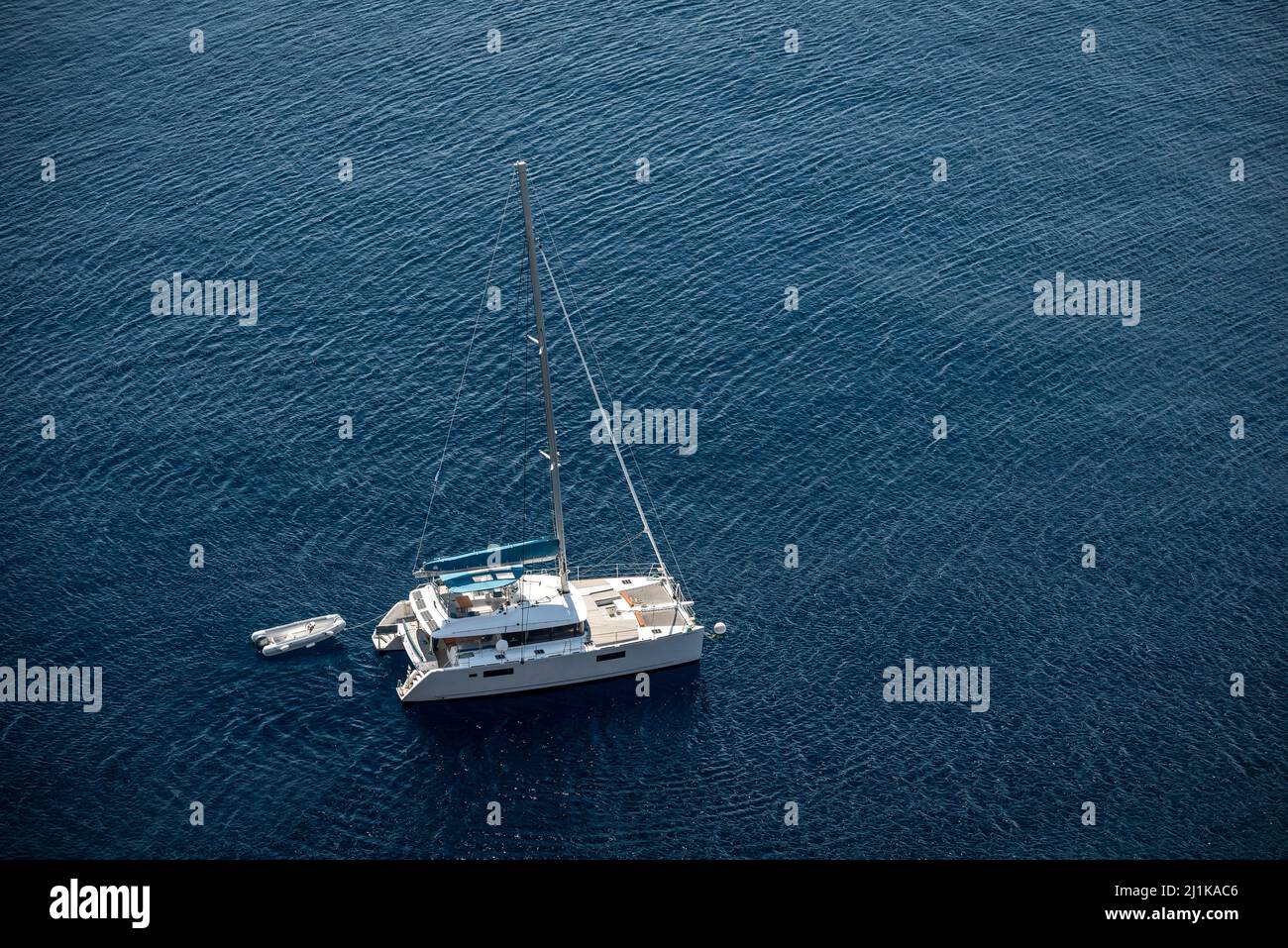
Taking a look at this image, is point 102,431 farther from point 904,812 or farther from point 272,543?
point 904,812

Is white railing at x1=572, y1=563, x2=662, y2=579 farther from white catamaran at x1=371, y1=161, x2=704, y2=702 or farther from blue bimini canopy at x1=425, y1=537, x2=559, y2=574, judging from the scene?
blue bimini canopy at x1=425, y1=537, x2=559, y2=574

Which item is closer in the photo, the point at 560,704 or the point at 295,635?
the point at 560,704

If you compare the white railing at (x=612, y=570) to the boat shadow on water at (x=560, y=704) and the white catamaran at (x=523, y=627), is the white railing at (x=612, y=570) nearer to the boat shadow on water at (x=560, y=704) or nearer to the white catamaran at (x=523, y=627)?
the white catamaran at (x=523, y=627)

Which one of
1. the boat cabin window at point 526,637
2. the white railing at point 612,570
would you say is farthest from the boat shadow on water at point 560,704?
the white railing at point 612,570

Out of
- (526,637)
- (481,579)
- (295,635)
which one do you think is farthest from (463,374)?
(526,637)

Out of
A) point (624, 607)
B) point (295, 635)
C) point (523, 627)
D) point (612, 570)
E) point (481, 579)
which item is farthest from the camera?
point (612, 570)

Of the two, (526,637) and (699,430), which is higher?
(699,430)

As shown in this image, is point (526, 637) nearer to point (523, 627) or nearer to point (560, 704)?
point (523, 627)

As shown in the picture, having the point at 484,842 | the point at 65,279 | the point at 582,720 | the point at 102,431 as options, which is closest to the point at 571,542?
the point at 582,720
